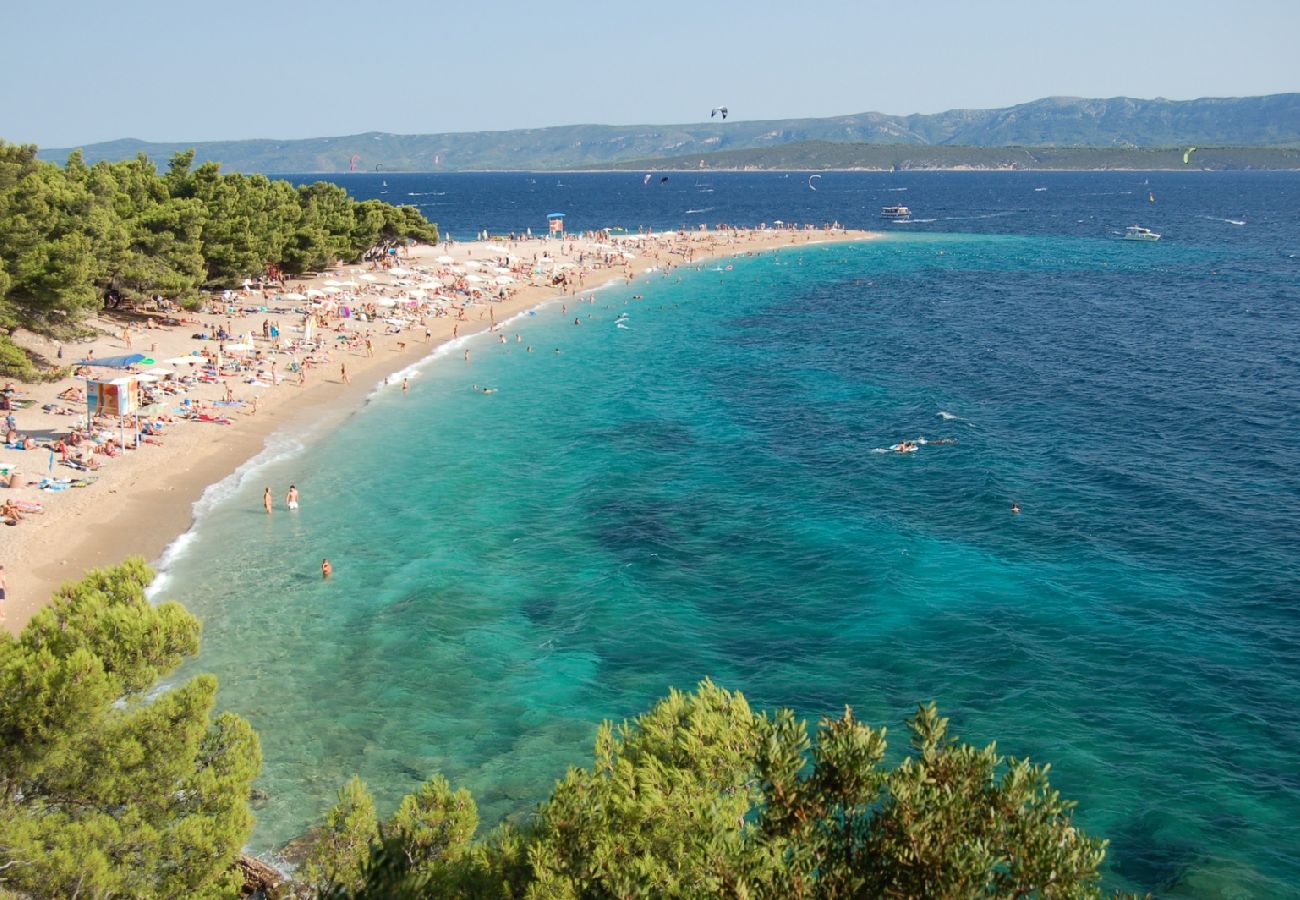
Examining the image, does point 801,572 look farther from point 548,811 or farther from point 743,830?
point 548,811

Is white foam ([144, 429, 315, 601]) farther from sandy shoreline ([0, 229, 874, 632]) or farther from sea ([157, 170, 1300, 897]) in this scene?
sandy shoreline ([0, 229, 874, 632])

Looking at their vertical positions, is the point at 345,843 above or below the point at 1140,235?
below

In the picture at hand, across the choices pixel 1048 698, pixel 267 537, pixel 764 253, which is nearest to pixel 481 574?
pixel 267 537

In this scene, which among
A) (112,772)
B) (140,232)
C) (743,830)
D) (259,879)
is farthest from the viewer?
(140,232)

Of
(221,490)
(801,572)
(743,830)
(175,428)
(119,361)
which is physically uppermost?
(119,361)

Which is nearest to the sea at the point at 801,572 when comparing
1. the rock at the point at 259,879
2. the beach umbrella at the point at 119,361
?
the rock at the point at 259,879

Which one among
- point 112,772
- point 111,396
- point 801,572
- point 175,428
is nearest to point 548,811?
point 112,772

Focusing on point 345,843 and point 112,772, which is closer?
point 112,772

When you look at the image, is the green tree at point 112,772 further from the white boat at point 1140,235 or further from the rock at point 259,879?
the white boat at point 1140,235
